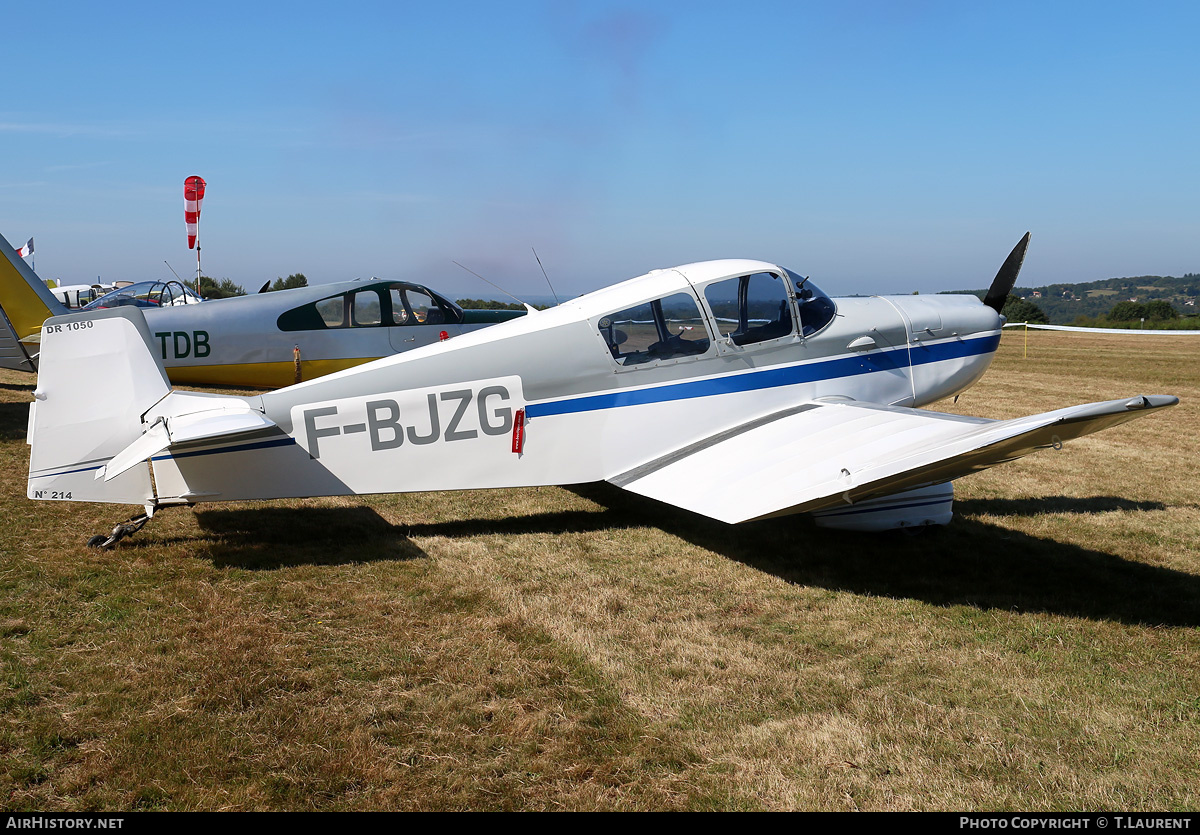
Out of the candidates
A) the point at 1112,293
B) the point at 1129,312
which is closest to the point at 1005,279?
the point at 1129,312

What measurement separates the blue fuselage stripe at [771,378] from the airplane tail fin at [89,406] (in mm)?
2407

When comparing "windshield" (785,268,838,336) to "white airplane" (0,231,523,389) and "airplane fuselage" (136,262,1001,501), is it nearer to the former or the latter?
"airplane fuselage" (136,262,1001,501)

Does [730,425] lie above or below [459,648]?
above

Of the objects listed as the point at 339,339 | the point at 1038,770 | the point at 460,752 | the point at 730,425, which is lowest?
the point at 1038,770

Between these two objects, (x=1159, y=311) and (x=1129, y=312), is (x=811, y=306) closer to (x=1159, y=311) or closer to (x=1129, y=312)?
(x=1159, y=311)

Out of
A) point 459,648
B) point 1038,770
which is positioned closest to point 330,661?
point 459,648

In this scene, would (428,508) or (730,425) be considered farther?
(428,508)

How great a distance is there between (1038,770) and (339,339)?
9228 mm

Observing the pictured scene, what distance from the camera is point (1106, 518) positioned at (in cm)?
619

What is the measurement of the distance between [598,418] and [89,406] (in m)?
3.15

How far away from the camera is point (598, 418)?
545 centimetres

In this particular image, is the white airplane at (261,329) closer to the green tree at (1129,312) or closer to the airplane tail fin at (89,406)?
the airplane tail fin at (89,406)

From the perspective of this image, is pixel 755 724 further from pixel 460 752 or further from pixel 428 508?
pixel 428 508

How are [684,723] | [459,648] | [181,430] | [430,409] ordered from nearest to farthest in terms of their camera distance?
[684,723] → [459,648] → [181,430] → [430,409]
